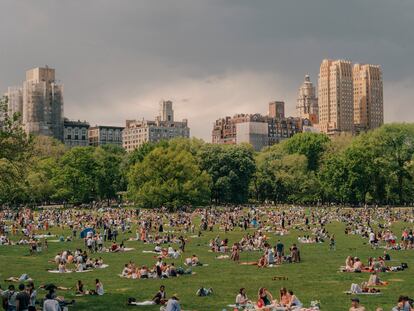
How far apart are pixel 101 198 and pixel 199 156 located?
24209 millimetres

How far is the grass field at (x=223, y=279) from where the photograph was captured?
82.9 feet

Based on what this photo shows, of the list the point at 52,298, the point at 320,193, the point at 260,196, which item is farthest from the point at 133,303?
the point at 260,196

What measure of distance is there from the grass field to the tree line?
51.5m

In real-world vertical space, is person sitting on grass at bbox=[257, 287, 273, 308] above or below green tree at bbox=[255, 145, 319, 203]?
below

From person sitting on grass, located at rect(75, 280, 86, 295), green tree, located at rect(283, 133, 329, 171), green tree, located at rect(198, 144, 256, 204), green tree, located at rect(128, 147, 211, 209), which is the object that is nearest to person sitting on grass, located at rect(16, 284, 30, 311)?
person sitting on grass, located at rect(75, 280, 86, 295)

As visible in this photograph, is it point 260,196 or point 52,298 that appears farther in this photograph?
point 260,196

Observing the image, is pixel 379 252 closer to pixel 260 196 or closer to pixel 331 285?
pixel 331 285

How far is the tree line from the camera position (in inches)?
3858

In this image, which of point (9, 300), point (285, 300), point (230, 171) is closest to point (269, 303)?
point (285, 300)

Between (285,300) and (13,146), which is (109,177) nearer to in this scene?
(13,146)

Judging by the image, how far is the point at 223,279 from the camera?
102 ft

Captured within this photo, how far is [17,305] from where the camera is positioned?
71.2ft

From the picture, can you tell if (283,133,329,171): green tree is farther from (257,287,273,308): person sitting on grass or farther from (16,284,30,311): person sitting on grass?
(16,284,30,311): person sitting on grass

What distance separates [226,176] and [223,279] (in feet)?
270
